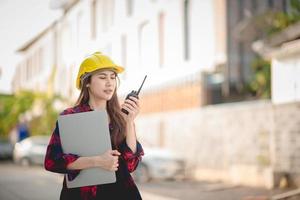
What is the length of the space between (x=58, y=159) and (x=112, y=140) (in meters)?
0.32

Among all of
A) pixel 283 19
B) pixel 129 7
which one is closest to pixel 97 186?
pixel 283 19

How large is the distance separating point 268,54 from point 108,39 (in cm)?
1614

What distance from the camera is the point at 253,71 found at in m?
20.4

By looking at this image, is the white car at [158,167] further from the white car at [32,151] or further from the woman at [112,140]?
the woman at [112,140]

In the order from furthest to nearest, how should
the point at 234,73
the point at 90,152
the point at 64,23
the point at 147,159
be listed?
the point at 64,23 → the point at 234,73 → the point at 147,159 → the point at 90,152

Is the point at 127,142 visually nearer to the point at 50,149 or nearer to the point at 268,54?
the point at 50,149

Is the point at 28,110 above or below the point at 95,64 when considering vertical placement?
above

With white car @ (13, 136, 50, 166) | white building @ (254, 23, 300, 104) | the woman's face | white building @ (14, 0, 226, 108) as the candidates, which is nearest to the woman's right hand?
the woman's face

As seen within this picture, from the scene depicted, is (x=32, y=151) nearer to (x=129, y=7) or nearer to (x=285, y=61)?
(x=129, y=7)

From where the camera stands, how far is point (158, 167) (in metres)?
16.2

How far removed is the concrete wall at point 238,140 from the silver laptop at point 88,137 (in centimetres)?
1029

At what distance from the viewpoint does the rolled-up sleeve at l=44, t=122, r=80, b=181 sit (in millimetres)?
3184

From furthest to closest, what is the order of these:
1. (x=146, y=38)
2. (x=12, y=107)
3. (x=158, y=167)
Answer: (x=12, y=107), (x=146, y=38), (x=158, y=167)

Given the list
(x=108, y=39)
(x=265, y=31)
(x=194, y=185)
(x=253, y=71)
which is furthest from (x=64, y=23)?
(x=194, y=185)
